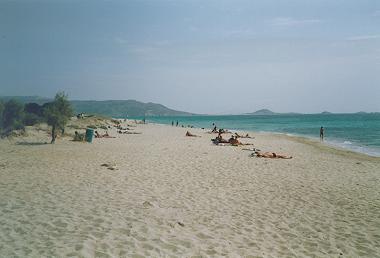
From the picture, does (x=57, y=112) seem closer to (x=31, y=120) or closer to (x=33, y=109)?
(x=31, y=120)

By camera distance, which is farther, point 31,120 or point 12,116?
point 31,120

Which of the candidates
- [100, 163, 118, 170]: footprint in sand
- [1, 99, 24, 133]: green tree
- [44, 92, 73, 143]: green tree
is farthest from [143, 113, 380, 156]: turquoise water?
[1, 99, 24, 133]: green tree

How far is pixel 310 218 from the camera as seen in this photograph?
781cm

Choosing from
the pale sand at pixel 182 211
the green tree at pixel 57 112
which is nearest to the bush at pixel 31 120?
the green tree at pixel 57 112

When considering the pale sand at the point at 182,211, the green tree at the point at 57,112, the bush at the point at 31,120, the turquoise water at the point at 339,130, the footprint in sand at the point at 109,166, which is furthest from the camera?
the turquoise water at the point at 339,130

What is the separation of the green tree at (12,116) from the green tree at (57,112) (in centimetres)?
335

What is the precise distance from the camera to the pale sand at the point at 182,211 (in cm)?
584

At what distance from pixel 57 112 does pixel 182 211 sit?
1661 cm

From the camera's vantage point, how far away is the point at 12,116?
23500 mm

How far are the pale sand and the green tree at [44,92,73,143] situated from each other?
7677 millimetres

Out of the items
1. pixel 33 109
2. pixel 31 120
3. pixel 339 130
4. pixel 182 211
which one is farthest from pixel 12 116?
pixel 339 130

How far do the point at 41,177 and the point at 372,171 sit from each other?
45.2 feet

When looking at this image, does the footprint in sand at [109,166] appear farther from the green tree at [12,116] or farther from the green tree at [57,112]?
the green tree at [12,116]

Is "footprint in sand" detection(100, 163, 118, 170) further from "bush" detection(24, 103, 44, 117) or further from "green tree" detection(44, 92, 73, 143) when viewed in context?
"bush" detection(24, 103, 44, 117)
